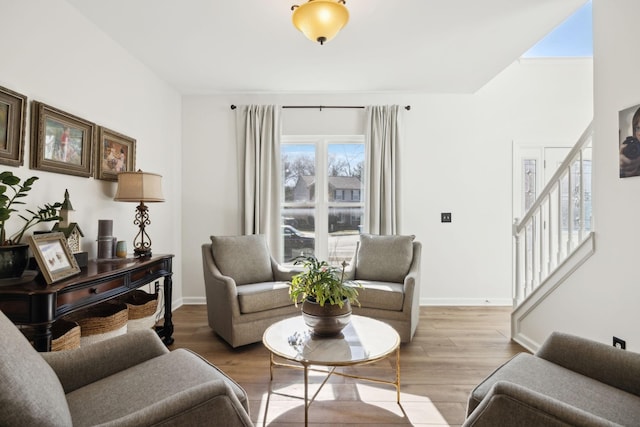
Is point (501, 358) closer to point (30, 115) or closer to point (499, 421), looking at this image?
point (499, 421)

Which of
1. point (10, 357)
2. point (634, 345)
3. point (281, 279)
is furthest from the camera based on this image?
point (281, 279)

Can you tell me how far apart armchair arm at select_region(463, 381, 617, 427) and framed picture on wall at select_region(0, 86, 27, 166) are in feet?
8.53

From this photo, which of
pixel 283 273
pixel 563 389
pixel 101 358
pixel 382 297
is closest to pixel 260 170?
pixel 283 273

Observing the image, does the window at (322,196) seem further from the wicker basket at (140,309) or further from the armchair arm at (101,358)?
the armchair arm at (101,358)

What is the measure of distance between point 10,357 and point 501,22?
3303mm

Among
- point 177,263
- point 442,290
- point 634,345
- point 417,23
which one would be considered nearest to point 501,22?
point 417,23

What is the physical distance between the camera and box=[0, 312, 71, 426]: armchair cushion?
2.61ft

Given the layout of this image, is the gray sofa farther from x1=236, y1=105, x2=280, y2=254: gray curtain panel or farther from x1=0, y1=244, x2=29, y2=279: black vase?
x1=236, y1=105, x2=280, y2=254: gray curtain panel

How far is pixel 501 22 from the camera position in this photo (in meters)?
2.50

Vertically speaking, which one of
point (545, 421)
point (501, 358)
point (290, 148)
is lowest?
point (501, 358)

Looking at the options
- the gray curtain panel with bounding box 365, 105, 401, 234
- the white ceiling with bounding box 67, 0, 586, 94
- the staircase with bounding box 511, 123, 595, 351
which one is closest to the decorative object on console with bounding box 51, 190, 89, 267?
the white ceiling with bounding box 67, 0, 586, 94

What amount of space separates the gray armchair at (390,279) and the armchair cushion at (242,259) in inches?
34.4

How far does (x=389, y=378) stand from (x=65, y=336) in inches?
78.1

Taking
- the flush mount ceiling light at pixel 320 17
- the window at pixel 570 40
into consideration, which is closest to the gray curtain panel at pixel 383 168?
the window at pixel 570 40
